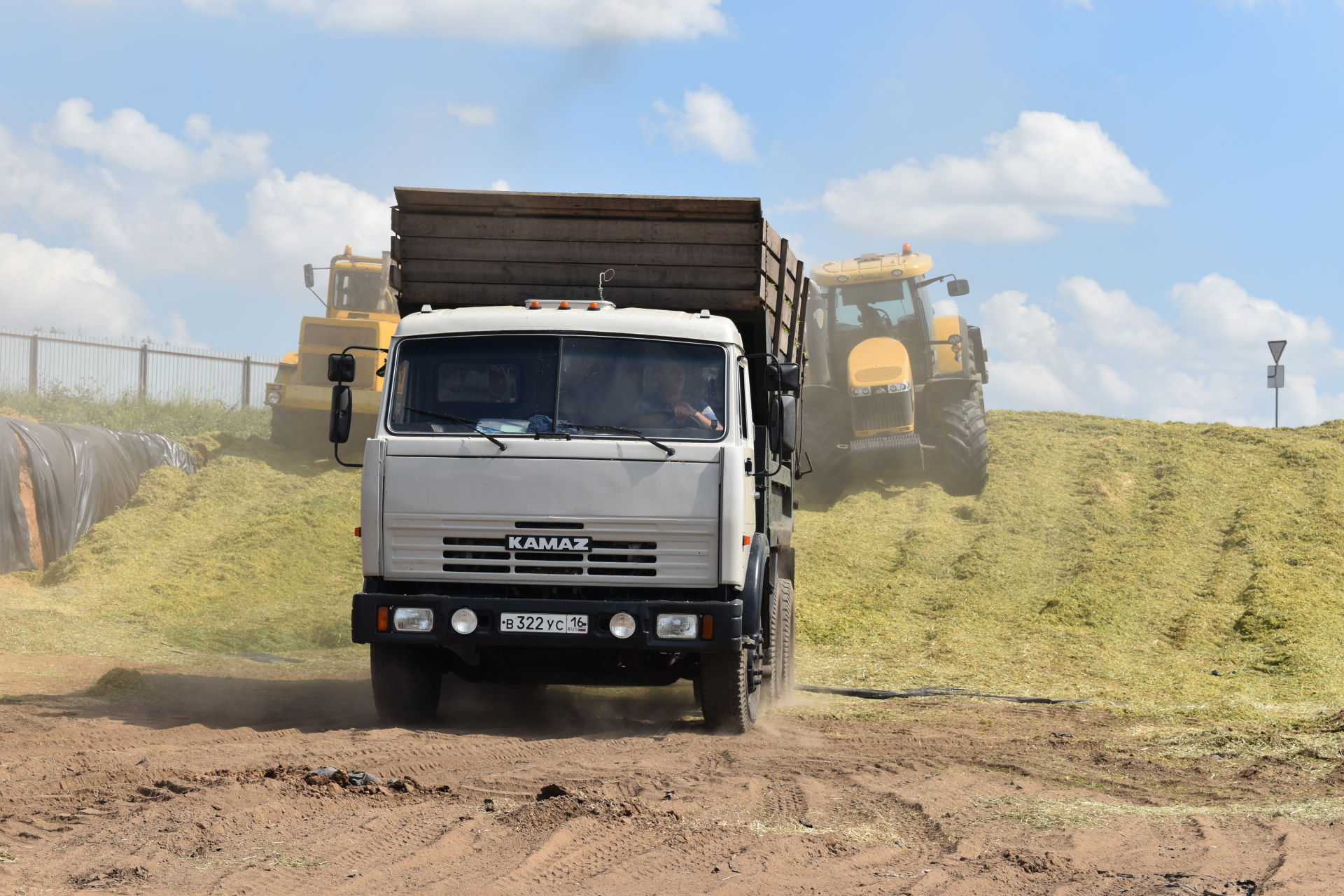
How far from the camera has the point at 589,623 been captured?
7902mm

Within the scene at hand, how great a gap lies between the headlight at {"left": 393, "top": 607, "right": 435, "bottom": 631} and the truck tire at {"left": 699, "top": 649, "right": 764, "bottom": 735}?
5.89 feet

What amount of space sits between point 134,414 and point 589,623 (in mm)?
26123

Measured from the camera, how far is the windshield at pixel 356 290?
23.6 meters

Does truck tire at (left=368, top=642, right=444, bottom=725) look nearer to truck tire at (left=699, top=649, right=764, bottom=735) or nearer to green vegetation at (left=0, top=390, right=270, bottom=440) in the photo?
truck tire at (left=699, top=649, right=764, bottom=735)

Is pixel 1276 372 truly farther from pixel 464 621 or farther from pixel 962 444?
pixel 464 621

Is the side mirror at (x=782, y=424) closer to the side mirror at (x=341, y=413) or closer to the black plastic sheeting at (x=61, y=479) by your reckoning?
the side mirror at (x=341, y=413)

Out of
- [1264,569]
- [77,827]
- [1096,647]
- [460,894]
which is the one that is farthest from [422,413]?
[1264,569]

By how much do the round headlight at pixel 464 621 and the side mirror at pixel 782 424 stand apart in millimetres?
2281

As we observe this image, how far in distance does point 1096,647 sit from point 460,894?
1011 centimetres

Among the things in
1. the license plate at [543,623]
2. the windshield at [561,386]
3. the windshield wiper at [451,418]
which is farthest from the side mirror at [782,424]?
the windshield wiper at [451,418]

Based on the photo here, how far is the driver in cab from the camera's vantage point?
8.12 metres

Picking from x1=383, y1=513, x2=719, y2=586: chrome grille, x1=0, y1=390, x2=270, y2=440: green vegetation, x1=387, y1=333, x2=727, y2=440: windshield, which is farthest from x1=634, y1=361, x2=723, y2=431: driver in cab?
x1=0, y1=390, x2=270, y2=440: green vegetation

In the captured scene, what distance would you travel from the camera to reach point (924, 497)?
66.1 feet

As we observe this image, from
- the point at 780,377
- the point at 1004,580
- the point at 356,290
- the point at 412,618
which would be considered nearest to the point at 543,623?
the point at 412,618
